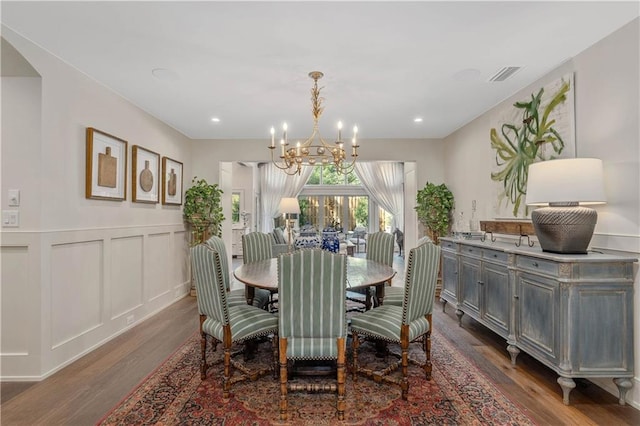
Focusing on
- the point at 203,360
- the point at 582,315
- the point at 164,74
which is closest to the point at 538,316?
the point at 582,315

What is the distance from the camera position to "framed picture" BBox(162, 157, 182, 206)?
452cm

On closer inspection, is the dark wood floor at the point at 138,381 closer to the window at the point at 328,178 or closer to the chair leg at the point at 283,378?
the chair leg at the point at 283,378

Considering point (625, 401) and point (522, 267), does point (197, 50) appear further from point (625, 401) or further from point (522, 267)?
point (625, 401)

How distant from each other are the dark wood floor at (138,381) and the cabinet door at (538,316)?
0.91 feet

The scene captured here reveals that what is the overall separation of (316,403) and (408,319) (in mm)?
843

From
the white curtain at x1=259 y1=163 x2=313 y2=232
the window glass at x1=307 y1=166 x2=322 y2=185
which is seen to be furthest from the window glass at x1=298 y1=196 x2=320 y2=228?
the white curtain at x1=259 y1=163 x2=313 y2=232

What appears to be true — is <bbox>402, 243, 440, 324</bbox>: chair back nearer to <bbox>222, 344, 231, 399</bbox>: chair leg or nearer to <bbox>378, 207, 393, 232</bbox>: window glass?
<bbox>222, 344, 231, 399</bbox>: chair leg

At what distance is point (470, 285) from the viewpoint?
3.54 m

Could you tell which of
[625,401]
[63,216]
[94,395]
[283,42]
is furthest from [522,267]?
[63,216]

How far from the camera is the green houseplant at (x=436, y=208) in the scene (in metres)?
5.11

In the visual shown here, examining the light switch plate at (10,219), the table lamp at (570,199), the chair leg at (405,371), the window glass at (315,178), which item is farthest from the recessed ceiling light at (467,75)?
the window glass at (315,178)

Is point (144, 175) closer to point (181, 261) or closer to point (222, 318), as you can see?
point (181, 261)

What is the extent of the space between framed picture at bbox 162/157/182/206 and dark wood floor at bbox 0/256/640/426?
185cm

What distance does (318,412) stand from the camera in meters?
2.16
